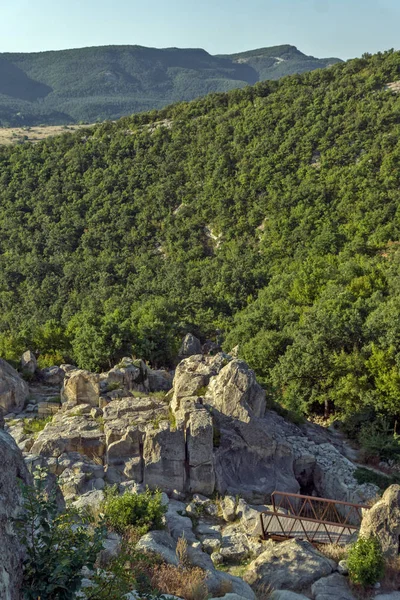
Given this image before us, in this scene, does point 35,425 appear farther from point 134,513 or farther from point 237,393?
point 134,513

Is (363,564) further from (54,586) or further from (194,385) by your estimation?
(194,385)

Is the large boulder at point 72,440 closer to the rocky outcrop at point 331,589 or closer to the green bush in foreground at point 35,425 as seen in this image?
the green bush in foreground at point 35,425

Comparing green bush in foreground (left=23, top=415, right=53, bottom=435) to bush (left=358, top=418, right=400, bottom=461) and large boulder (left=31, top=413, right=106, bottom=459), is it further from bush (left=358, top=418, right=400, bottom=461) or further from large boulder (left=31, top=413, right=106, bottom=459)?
bush (left=358, top=418, right=400, bottom=461)

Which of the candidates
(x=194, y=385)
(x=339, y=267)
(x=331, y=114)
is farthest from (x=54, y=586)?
(x=331, y=114)

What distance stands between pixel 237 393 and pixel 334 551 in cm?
504

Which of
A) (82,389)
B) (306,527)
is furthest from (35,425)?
(306,527)

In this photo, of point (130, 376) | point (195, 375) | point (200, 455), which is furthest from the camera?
point (130, 376)

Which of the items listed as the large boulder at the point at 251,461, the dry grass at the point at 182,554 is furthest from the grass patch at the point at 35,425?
the dry grass at the point at 182,554

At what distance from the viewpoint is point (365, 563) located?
9547 millimetres

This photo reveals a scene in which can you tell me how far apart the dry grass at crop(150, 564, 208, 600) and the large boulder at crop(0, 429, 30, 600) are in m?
2.93

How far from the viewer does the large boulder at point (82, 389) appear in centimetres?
1742

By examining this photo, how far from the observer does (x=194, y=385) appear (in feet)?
52.5

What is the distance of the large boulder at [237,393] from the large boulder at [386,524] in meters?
4.48

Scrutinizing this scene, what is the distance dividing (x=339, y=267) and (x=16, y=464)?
1090 inches
